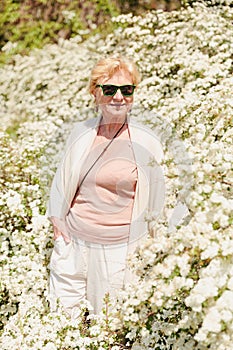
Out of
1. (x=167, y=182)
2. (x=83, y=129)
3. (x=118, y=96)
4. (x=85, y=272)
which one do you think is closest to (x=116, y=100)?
(x=118, y=96)

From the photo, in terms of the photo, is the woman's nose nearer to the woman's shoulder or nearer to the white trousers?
the woman's shoulder

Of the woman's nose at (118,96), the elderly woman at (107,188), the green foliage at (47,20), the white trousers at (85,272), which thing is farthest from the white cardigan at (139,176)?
the green foliage at (47,20)

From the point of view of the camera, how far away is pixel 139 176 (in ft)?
9.92

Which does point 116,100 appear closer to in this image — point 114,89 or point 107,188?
point 114,89

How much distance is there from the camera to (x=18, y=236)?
12.7 ft

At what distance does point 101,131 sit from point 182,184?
0.83m

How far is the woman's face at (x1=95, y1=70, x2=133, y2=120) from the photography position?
3.02 m

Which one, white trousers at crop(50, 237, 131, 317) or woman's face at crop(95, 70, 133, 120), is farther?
white trousers at crop(50, 237, 131, 317)

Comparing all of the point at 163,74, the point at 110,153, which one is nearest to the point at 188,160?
the point at 110,153

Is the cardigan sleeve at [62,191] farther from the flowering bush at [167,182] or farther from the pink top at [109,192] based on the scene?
the flowering bush at [167,182]

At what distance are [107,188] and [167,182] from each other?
44 centimetres

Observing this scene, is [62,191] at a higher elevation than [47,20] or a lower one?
lower

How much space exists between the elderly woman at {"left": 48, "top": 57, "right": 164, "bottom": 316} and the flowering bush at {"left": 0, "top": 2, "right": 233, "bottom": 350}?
0.18 metres

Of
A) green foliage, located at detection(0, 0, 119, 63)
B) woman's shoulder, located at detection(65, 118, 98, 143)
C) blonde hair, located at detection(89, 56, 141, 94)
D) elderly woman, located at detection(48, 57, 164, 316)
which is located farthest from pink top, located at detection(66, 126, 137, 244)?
green foliage, located at detection(0, 0, 119, 63)
